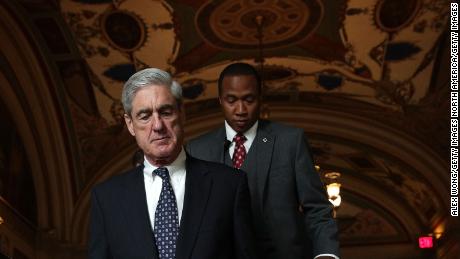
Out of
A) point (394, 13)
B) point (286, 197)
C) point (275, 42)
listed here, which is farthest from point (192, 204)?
point (275, 42)

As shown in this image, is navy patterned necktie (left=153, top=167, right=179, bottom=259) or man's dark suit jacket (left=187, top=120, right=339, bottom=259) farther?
man's dark suit jacket (left=187, top=120, right=339, bottom=259)

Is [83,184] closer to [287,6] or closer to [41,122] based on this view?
[41,122]

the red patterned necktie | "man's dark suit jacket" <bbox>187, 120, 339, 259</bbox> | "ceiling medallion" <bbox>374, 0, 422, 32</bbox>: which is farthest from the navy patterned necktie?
"ceiling medallion" <bbox>374, 0, 422, 32</bbox>

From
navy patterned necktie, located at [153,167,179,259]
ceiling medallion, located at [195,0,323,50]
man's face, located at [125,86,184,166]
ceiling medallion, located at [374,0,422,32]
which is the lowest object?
navy patterned necktie, located at [153,167,179,259]

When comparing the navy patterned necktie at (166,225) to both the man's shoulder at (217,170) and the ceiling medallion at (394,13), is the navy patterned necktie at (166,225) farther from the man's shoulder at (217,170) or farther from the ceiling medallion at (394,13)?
the ceiling medallion at (394,13)

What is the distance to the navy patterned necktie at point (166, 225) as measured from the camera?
8.89ft

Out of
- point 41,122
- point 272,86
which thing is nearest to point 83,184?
point 41,122

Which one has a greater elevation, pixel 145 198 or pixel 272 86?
pixel 272 86

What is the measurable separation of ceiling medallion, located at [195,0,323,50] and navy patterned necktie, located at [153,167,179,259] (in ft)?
28.5

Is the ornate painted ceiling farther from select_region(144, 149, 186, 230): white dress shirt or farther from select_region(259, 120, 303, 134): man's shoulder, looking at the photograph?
select_region(144, 149, 186, 230): white dress shirt

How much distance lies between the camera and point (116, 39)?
11938 millimetres

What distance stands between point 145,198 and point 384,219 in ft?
55.8

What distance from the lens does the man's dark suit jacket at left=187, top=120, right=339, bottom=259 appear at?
341cm

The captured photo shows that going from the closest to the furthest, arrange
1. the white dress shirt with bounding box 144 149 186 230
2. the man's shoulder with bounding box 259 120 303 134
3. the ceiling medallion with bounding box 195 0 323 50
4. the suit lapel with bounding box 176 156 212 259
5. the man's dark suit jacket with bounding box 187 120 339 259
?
the suit lapel with bounding box 176 156 212 259, the white dress shirt with bounding box 144 149 186 230, the man's dark suit jacket with bounding box 187 120 339 259, the man's shoulder with bounding box 259 120 303 134, the ceiling medallion with bounding box 195 0 323 50
